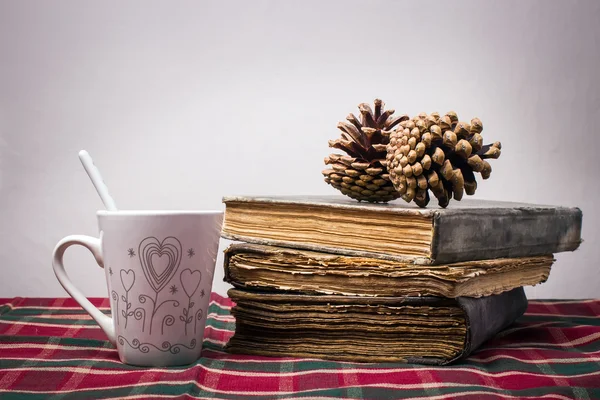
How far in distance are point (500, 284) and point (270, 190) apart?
78cm

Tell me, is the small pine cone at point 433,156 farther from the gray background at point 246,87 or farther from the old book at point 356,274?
the gray background at point 246,87

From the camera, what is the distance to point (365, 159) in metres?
1.05

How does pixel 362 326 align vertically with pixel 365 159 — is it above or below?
below

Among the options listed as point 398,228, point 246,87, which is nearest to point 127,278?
point 398,228

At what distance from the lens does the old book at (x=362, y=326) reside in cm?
92

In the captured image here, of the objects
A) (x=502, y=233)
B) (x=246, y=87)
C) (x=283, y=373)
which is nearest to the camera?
(x=283, y=373)

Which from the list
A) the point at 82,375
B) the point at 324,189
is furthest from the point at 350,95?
the point at 82,375

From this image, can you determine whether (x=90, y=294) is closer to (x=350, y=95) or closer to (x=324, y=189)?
(x=324, y=189)

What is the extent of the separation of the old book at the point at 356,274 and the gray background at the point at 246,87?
698 millimetres

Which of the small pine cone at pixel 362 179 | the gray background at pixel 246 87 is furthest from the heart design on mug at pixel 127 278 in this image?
the gray background at pixel 246 87

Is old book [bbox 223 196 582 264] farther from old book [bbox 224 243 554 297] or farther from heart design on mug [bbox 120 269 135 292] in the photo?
heart design on mug [bbox 120 269 135 292]

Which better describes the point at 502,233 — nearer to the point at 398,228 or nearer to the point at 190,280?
the point at 398,228

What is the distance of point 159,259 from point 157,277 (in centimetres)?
2

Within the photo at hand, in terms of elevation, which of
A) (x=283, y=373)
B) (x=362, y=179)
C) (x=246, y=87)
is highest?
(x=246, y=87)
